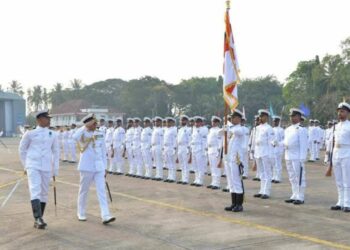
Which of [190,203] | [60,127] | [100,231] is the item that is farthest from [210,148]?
[60,127]

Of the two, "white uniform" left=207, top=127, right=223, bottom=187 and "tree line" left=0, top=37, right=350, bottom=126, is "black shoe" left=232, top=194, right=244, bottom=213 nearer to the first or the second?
"white uniform" left=207, top=127, right=223, bottom=187

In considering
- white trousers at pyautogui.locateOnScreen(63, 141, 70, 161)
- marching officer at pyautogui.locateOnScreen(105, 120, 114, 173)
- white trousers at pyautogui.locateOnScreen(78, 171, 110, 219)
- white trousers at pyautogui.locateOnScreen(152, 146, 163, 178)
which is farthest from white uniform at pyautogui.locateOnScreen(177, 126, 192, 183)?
white trousers at pyautogui.locateOnScreen(63, 141, 70, 161)

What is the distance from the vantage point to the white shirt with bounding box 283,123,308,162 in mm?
9906

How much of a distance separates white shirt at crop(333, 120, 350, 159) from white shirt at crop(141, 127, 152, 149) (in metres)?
7.36

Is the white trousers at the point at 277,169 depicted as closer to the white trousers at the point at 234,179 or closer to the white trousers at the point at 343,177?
the white trousers at the point at 343,177

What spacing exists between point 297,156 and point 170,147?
17.1 ft

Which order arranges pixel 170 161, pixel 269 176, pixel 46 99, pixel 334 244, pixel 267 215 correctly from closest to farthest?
pixel 334 244, pixel 267 215, pixel 269 176, pixel 170 161, pixel 46 99

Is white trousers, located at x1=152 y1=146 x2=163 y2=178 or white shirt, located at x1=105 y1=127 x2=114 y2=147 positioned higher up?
white shirt, located at x1=105 y1=127 x2=114 y2=147

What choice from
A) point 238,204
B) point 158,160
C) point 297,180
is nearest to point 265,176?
point 297,180

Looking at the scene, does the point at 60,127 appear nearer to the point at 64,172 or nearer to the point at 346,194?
the point at 64,172

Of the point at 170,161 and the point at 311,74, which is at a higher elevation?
the point at 311,74

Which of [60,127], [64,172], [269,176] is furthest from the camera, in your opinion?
[60,127]

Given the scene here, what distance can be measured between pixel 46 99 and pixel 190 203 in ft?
333

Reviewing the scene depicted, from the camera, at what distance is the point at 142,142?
15.6 meters
